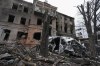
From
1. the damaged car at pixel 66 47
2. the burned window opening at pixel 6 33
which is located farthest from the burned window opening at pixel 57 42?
the burned window opening at pixel 6 33

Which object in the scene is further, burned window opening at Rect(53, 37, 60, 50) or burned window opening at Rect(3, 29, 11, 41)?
burned window opening at Rect(3, 29, 11, 41)

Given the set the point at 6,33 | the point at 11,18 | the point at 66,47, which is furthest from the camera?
the point at 11,18

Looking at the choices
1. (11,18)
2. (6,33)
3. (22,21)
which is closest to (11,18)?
(11,18)

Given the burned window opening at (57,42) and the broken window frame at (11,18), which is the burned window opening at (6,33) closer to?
the broken window frame at (11,18)

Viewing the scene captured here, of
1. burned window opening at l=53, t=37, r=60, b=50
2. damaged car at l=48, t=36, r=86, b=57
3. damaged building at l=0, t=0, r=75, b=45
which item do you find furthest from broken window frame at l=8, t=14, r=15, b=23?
burned window opening at l=53, t=37, r=60, b=50

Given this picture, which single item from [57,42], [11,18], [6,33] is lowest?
[57,42]

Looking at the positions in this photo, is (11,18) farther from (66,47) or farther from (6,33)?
(66,47)

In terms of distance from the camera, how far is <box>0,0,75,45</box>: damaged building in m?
24.0

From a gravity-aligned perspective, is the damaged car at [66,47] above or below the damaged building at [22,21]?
below

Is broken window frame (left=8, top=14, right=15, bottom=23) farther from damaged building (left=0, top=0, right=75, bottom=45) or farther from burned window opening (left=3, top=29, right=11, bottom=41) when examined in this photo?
burned window opening (left=3, top=29, right=11, bottom=41)

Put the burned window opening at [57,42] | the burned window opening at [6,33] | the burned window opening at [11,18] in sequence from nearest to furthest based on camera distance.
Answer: the burned window opening at [57,42], the burned window opening at [6,33], the burned window opening at [11,18]

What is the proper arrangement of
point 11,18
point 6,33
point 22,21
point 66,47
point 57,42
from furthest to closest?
point 22,21 → point 11,18 → point 6,33 → point 57,42 → point 66,47

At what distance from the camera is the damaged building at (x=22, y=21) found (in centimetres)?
2397

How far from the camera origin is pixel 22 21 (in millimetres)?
26500
